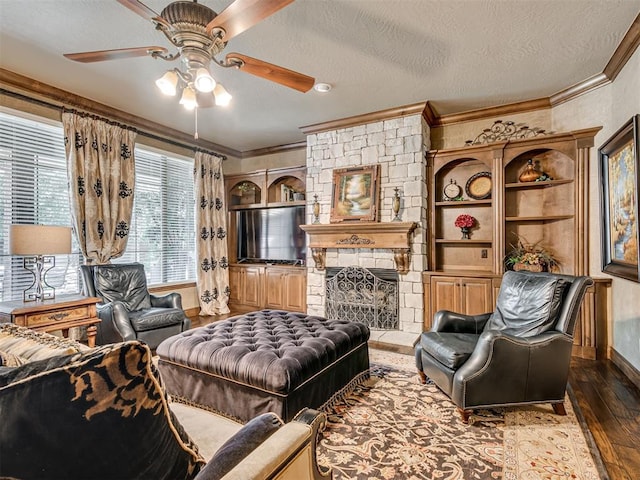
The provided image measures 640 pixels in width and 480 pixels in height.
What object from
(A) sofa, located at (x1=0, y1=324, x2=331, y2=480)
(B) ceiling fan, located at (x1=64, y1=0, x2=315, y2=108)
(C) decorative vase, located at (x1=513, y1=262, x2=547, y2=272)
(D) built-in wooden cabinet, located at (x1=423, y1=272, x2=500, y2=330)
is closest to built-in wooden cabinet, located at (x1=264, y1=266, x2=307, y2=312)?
(D) built-in wooden cabinet, located at (x1=423, y1=272, x2=500, y2=330)

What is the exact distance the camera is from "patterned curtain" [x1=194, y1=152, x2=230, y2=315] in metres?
5.34

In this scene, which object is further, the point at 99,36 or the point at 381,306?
the point at 381,306

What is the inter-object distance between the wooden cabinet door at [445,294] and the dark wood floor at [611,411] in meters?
1.22

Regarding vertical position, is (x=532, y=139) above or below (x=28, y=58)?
below

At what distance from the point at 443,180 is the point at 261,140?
9.74ft

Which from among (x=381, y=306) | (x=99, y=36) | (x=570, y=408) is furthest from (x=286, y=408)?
(x=99, y=36)

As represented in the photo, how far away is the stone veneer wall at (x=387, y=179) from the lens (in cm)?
420

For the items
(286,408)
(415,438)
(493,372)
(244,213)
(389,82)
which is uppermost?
(389,82)

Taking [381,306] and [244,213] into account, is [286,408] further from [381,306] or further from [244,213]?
[244,213]

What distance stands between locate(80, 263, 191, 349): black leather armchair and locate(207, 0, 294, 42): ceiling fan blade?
9.00 ft

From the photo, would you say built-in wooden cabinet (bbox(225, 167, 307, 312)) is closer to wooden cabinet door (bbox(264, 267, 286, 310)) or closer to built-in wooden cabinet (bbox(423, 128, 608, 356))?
wooden cabinet door (bbox(264, 267, 286, 310))

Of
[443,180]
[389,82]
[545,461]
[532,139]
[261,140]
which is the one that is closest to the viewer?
[545,461]

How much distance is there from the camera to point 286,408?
77.9 inches

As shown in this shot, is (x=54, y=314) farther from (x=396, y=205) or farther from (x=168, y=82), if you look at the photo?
(x=396, y=205)
